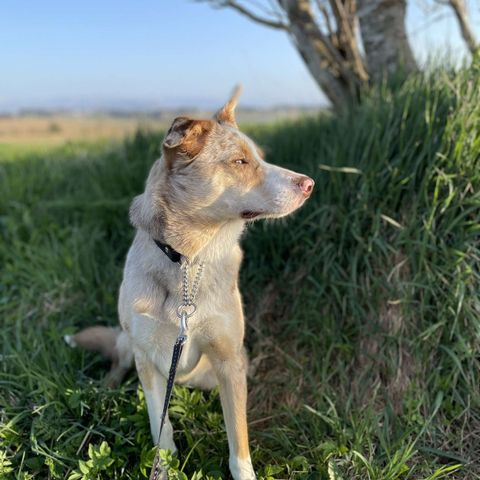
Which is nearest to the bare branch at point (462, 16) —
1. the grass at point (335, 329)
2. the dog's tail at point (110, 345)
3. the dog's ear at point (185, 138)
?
the grass at point (335, 329)

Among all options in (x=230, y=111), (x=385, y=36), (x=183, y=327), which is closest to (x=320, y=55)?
(x=385, y=36)

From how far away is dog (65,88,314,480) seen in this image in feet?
6.63

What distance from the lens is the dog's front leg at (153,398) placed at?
88.0 inches

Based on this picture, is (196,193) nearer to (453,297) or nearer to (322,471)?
(322,471)

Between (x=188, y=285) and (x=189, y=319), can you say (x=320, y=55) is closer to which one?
(x=188, y=285)

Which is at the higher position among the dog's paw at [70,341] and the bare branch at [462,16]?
the bare branch at [462,16]

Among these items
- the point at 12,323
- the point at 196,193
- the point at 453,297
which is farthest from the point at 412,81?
the point at 12,323

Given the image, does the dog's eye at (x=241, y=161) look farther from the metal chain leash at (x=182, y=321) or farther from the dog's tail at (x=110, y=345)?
the dog's tail at (x=110, y=345)

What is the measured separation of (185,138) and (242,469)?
1.49 meters

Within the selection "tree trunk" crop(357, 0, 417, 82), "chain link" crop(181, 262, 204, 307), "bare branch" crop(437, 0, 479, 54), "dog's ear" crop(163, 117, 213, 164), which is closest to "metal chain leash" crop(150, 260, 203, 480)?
"chain link" crop(181, 262, 204, 307)

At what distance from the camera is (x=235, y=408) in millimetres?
2186

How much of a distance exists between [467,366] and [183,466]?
1.55 m

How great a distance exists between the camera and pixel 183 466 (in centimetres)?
219

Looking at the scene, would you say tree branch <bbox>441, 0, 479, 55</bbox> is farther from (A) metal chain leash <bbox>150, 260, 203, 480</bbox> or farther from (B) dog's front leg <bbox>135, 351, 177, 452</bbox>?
(B) dog's front leg <bbox>135, 351, 177, 452</bbox>
